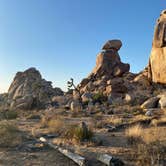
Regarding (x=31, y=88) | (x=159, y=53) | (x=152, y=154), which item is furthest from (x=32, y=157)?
(x=31, y=88)

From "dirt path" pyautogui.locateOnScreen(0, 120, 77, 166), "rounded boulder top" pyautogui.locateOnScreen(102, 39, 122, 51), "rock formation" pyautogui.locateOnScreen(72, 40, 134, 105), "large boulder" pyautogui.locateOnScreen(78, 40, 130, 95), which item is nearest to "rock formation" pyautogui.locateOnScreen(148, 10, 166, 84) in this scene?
"rock formation" pyautogui.locateOnScreen(72, 40, 134, 105)

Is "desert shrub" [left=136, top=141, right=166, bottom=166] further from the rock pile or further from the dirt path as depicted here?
the rock pile

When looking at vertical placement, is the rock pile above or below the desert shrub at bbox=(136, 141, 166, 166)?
above

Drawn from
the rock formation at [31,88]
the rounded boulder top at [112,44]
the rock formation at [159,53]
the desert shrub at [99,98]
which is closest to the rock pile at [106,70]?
the rounded boulder top at [112,44]

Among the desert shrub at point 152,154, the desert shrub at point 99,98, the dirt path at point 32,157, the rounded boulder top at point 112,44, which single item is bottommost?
the dirt path at point 32,157

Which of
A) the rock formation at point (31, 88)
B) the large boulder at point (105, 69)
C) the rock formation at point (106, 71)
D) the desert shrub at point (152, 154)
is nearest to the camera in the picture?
the desert shrub at point (152, 154)

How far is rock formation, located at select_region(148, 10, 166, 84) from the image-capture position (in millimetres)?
35656

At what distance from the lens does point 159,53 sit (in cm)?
3631

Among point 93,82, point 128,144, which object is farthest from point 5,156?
point 93,82

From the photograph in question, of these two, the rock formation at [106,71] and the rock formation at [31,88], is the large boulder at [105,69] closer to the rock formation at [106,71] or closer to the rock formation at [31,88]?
the rock formation at [106,71]

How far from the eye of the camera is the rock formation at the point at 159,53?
35.7 metres

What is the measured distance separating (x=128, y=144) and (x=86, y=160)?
283cm

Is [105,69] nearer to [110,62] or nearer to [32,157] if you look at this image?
[110,62]

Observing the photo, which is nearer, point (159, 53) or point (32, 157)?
point (32, 157)
